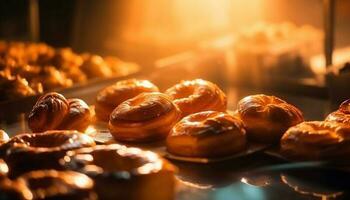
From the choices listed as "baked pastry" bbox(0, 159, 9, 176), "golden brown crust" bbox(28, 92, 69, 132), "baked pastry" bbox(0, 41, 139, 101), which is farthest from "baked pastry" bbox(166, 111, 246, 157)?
"baked pastry" bbox(0, 41, 139, 101)

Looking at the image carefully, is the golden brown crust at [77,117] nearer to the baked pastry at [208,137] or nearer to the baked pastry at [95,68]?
the baked pastry at [208,137]

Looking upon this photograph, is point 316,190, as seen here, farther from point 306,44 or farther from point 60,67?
point 306,44

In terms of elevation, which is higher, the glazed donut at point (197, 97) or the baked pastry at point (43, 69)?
the glazed donut at point (197, 97)

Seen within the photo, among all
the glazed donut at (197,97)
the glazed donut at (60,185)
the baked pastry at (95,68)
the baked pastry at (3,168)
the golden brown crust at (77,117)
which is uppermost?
the glazed donut at (60,185)

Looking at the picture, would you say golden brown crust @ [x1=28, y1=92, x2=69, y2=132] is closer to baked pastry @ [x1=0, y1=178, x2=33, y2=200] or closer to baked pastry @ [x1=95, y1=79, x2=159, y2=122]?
baked pastry @ [x1=95, y1=79, x2=159, y2=122]

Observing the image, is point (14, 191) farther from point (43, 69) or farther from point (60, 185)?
point (43, 69)

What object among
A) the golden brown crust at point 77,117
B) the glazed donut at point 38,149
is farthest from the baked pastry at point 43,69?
the glazed donut at point 38,149
